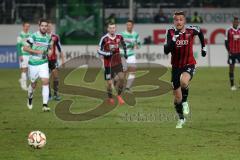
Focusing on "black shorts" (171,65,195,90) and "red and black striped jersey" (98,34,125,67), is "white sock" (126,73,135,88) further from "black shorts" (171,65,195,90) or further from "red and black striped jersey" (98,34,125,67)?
"black shorts" (171,65,195,90)

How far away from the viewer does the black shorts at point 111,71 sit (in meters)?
21.1

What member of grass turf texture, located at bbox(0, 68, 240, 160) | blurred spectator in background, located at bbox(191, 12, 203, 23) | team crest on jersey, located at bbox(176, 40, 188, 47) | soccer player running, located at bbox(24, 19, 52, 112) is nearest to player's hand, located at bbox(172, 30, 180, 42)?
team crest on jersey, located at bbox(176, 40, 188, 47)

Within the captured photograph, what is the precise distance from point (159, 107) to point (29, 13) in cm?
2558

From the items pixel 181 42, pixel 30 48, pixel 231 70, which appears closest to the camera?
pixel 181 42

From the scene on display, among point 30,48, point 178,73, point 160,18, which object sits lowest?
point 160,18

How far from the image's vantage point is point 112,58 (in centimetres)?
2108

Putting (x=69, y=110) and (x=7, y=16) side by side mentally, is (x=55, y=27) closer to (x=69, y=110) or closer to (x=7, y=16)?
(x=7, y=16)

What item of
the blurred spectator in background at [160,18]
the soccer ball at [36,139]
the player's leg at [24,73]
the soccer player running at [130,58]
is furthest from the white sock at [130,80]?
the blurred spectator in background at [160,18]

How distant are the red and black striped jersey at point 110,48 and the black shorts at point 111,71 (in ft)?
0.45

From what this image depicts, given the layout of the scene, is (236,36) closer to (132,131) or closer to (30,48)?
(30,48)

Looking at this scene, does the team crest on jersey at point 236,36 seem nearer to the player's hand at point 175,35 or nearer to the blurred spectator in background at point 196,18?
the player's hand at point 175,35

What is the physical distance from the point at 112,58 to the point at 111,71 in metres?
0.43

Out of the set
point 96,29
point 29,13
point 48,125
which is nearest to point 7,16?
point 29,13

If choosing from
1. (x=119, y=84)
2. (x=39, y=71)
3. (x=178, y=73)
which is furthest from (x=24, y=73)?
(x=178, y=73)
